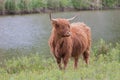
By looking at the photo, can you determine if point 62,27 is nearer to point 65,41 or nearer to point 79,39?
point 65,41

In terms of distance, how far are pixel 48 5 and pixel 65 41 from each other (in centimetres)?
7239

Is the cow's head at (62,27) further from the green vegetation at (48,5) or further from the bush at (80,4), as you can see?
the bush at (80,4)

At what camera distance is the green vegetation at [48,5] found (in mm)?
74469

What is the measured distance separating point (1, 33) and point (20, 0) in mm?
39626

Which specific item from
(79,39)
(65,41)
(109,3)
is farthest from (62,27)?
(109,3)

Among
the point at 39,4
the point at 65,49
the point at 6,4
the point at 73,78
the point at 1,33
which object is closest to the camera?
the point at 73,78

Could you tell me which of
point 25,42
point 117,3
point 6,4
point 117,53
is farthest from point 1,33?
point 117,3

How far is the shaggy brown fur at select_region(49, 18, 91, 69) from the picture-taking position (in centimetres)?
1119

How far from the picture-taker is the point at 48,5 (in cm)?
8350

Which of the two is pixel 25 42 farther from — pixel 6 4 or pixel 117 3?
pixel 117 3

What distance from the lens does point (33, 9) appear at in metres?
78.8

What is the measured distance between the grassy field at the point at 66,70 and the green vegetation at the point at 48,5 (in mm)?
57452

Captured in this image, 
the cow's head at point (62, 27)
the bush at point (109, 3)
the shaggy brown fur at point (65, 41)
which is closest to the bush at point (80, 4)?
the bush at point (109, 3)

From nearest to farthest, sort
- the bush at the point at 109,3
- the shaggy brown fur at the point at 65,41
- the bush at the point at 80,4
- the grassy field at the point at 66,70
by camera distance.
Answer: the grassy field at the point at 66,70 → the shaggy brown fur at the point at 65,41 → the bush at the point at 80,4 → the bush at the point at 109,3
